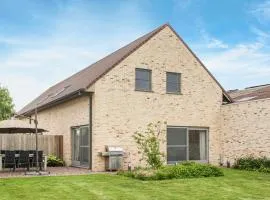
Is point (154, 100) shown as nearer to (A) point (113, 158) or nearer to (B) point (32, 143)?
(A) point (113, 158)

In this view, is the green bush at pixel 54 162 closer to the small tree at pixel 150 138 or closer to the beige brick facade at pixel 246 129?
the small tree at pixel 150 138

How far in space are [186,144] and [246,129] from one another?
10.7ft

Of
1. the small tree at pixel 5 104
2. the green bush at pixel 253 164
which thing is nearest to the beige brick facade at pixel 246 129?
the green bush at pixel 253 164

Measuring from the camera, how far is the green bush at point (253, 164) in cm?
2011

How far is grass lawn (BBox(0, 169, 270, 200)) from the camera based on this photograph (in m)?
11.8

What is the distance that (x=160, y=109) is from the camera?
869 inches

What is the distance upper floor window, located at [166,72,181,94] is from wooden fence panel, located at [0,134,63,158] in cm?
705

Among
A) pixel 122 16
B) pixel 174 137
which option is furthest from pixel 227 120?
pixel 122 16

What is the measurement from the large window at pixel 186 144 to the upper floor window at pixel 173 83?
206 centimetres

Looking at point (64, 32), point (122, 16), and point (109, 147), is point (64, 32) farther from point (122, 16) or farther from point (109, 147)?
point (109, 147)

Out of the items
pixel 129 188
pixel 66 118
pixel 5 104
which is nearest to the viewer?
pixel 129 188

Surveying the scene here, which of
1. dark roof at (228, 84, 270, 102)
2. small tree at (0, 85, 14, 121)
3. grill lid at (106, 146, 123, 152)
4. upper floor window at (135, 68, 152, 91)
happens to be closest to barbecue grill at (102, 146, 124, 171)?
grill lid at (106, 146, 123, 152)

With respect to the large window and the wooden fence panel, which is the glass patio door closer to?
the wooden fence panel

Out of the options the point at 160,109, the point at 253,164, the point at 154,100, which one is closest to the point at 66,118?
the point at 154,100
